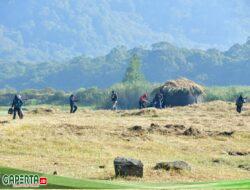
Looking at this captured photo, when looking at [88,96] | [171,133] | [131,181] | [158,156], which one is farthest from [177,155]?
[88,96]

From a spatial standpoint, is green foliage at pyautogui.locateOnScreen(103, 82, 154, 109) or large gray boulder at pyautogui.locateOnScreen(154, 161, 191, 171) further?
green foliage at pyautogui.locateOnScreen(103, 82, 154, 109)

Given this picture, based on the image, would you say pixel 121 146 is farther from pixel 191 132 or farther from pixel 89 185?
pixel 89 185

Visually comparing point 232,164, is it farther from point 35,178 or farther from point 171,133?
point 35,178

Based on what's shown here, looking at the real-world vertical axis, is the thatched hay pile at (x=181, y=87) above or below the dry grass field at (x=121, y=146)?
above

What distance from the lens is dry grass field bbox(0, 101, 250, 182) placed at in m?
35.8

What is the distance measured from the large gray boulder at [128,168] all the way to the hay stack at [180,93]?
66431 millimetres

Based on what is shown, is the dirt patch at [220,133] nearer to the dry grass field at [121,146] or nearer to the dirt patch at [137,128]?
the dry grass field at [121,146]

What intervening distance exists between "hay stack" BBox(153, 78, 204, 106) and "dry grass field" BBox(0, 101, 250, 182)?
4080cm

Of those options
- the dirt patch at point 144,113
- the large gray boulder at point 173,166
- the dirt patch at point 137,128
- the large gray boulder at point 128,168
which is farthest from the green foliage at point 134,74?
the large gray boulder at point 128,168

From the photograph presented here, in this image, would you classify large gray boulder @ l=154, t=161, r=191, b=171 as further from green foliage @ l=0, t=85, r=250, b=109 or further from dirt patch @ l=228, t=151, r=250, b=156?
green foliage @ l=0, t=85, r=250, b=109

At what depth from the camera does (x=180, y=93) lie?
104 m

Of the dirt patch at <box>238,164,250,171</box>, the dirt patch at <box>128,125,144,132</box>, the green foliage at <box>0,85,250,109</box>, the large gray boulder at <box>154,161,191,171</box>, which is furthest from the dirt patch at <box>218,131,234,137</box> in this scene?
the green foliage at <box>0,85,250,109</box>

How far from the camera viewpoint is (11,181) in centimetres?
2566

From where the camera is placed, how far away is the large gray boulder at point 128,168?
32750 millimetres
